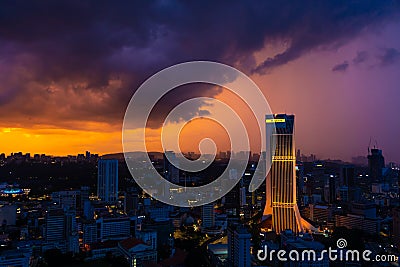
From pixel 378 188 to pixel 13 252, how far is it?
11217 mm

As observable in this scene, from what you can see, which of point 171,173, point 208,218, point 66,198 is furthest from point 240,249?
point 171,173

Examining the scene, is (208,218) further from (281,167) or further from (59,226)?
(59,226)

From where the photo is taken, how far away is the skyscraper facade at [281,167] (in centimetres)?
799

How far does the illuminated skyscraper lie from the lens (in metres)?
7.97

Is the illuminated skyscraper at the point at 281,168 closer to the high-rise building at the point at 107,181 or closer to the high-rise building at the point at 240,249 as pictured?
the high-rise building at the point at 240,249

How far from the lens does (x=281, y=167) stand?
27.2ft

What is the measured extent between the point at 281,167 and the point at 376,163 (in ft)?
25.5

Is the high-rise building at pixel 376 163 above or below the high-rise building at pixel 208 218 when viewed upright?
above

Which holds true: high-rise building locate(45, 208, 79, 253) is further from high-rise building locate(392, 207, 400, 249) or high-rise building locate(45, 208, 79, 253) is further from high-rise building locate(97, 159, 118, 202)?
high-rise building locate(392, 207, 400, 249)

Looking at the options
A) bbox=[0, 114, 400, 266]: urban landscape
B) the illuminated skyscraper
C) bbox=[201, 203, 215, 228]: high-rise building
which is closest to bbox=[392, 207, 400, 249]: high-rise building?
bbox=[0, 114, 400, 266]: urban landscape

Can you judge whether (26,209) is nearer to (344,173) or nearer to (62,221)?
(62,221)

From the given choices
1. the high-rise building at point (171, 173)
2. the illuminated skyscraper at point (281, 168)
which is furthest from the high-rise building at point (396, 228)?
Result: the high-rise building at point (171, 173)

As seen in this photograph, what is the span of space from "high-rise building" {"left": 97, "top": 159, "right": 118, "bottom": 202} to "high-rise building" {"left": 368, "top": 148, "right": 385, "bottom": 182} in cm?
976

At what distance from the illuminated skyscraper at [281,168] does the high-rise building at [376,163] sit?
733 centimetres
